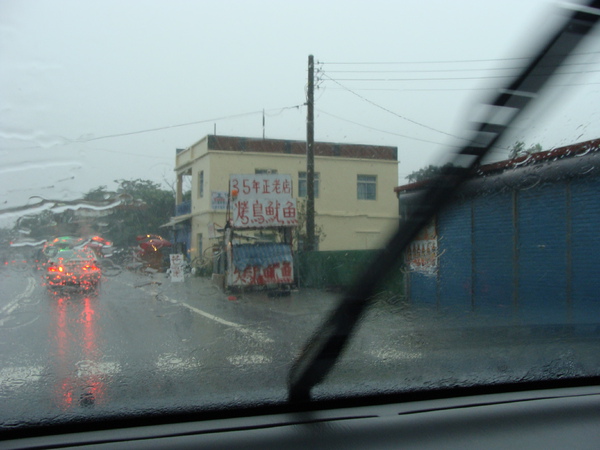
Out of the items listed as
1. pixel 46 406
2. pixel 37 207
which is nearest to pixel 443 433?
pixel 46 406

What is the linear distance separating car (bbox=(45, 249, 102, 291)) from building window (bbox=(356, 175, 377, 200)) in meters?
5.72

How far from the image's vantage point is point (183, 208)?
8.75m

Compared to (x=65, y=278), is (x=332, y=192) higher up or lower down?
higher up

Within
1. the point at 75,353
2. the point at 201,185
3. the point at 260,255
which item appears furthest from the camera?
the point at 260,255

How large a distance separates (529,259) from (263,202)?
6029 mm

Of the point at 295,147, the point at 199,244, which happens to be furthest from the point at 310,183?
the point at 199,244

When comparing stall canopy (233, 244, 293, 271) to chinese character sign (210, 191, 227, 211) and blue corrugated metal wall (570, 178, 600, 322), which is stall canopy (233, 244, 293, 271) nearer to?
chinese character sign (210, 191, 227, 211)

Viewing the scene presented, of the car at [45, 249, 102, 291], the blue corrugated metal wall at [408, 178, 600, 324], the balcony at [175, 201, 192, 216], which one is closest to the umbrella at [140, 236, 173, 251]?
the balcony at [175, 201, 192, 216]

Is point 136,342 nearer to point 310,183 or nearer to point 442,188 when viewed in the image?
point 442,188

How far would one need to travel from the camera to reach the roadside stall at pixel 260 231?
11180mm

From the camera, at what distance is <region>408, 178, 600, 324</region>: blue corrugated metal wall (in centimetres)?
672

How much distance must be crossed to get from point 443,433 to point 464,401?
1.31ft

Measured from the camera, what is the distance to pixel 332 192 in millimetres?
14945

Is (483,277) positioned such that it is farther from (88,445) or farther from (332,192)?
(332,192)
